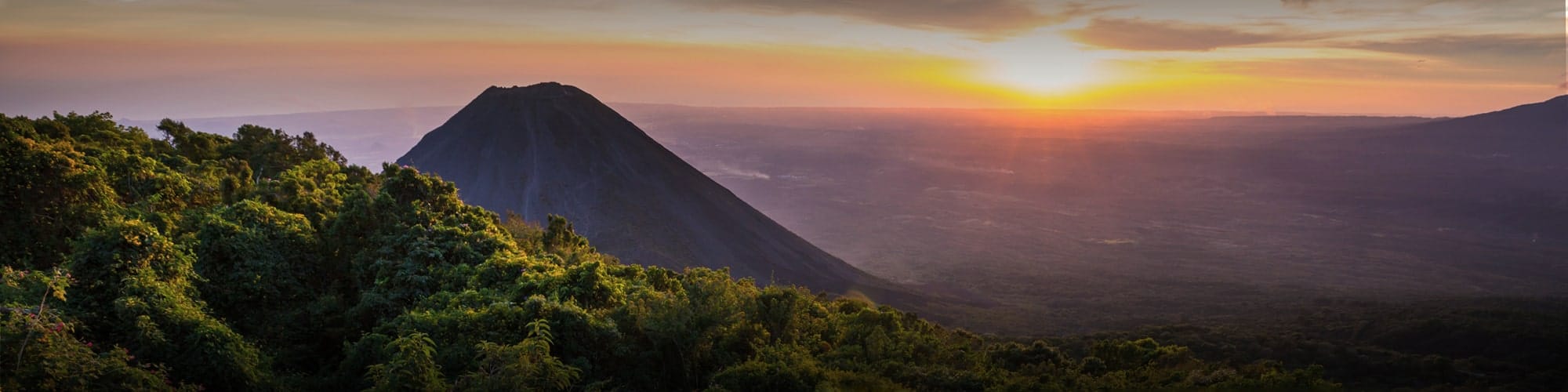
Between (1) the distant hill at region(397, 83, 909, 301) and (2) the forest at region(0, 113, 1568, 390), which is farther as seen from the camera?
(1) the distant hill at region(397, 83, 909, 301)

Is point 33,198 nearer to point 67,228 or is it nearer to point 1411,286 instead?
point 67,228

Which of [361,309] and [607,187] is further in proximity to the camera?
[607,187]

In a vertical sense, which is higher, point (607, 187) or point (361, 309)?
point (607, 187)

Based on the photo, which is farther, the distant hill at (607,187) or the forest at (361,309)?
the distant hill at (607,187)

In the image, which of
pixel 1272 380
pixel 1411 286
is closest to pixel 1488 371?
pixel 1272 380
